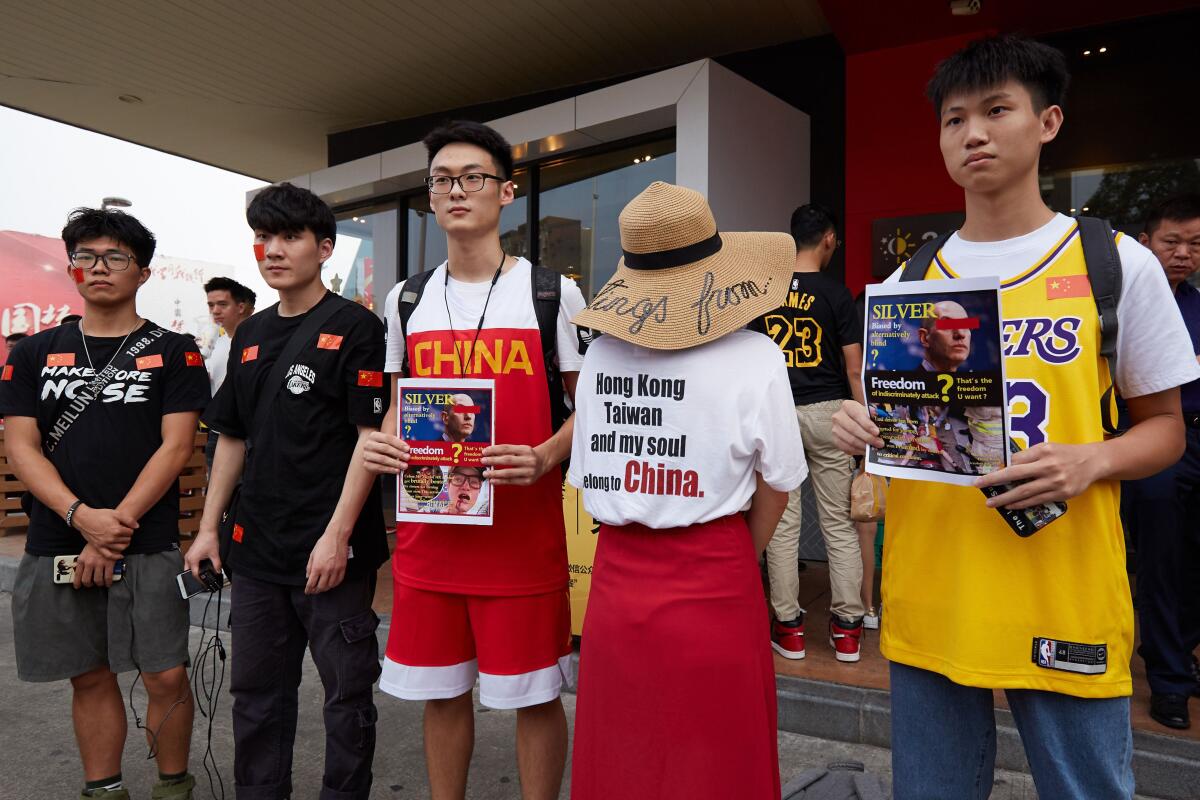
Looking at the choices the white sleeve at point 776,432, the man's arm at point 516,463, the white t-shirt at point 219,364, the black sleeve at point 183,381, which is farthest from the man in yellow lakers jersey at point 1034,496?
the white t-shirt at point 219,364

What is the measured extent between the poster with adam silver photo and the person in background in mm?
2177

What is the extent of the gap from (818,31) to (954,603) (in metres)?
6.20

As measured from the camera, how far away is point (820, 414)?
3.83 metres

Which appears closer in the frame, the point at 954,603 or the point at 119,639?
the point at 954,603

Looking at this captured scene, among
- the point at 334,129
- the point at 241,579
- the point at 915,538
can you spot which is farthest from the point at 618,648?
the point at 334,129

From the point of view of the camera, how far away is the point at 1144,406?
1.49 metres

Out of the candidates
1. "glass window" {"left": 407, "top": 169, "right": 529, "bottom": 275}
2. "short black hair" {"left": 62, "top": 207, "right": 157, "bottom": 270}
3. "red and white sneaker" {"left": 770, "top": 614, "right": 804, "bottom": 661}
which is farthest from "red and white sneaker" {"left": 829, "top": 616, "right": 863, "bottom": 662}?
"glass window" {"left": 407, "top": 169, "right": 529, "bottom": 275}

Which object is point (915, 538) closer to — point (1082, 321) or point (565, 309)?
point (1082, 321)

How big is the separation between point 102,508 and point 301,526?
2.70ft

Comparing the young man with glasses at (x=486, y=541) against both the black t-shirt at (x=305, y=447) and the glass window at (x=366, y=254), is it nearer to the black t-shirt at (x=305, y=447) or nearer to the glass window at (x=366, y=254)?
the black t-shirt at (x=305, y=447)

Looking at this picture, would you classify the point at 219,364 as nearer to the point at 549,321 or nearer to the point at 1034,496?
the point at 549,321

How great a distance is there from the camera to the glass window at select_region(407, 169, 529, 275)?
310 inches

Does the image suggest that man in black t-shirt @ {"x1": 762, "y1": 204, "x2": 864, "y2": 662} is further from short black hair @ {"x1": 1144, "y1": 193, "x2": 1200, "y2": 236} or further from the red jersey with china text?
the red jersey with china text

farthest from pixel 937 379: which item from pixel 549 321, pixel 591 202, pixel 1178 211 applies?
pixel 591 202
